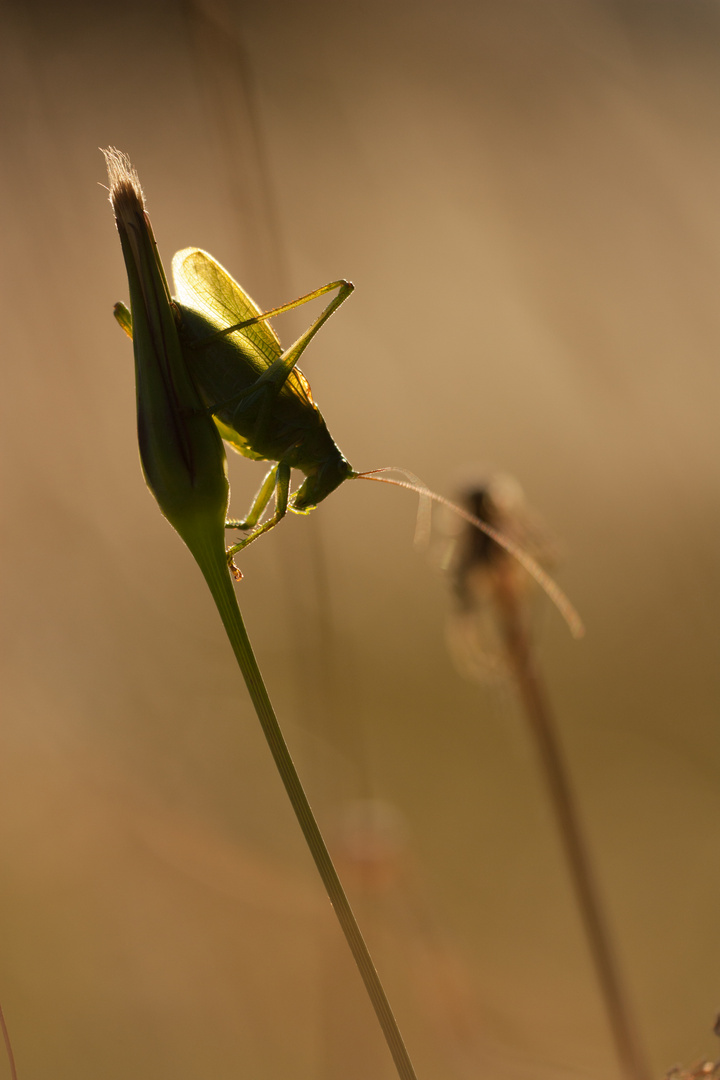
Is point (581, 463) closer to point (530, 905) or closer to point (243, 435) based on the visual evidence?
point (530, 905)

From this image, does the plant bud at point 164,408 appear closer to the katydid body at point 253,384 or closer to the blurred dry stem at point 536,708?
the katydid body at point 253,384

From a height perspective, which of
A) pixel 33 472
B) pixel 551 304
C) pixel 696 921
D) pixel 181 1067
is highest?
pixel 551 304

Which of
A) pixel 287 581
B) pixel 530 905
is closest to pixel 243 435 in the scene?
pixel 287 581

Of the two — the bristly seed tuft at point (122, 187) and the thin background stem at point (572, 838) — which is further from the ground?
the bristly seed tuft at point (122, 187)

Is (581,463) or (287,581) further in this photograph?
(581,463)

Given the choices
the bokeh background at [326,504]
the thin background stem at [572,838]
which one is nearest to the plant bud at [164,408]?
the bokeh background at [326,504]

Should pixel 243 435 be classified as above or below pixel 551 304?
below

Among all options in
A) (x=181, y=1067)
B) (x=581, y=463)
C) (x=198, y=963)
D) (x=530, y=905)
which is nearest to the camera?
(x=181, y=1067)
